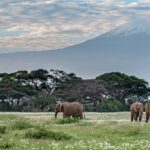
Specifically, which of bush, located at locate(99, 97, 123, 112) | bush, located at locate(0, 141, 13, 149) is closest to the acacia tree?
bush, located at locate(99, 97, 123, 112)

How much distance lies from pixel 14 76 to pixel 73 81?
10.2 metres

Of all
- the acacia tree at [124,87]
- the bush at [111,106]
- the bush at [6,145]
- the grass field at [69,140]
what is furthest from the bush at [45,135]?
the acacia tree at [124,87]

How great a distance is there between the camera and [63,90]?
88000mm

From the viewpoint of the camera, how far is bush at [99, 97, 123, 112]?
79.9 metres

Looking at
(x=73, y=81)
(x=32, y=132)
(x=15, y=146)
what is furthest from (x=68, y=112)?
(x=73, y=81)

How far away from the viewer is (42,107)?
83125mm

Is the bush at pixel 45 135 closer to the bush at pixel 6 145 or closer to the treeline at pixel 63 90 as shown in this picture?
the bush at pixel 6 145

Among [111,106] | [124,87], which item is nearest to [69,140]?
[111,106]

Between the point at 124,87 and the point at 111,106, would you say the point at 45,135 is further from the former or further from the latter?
the point at 124,87

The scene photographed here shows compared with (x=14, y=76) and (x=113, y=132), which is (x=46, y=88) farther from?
(x=113, y=132)

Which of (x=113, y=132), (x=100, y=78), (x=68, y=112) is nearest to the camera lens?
(x=113, y=132)

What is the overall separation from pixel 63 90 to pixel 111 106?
11181 millimetres

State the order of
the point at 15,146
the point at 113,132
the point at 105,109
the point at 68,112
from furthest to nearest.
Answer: the point at 105,109, the point at 68,112, the point at 113,132, the point at 15,146

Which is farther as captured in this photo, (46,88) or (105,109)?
(46,88)
